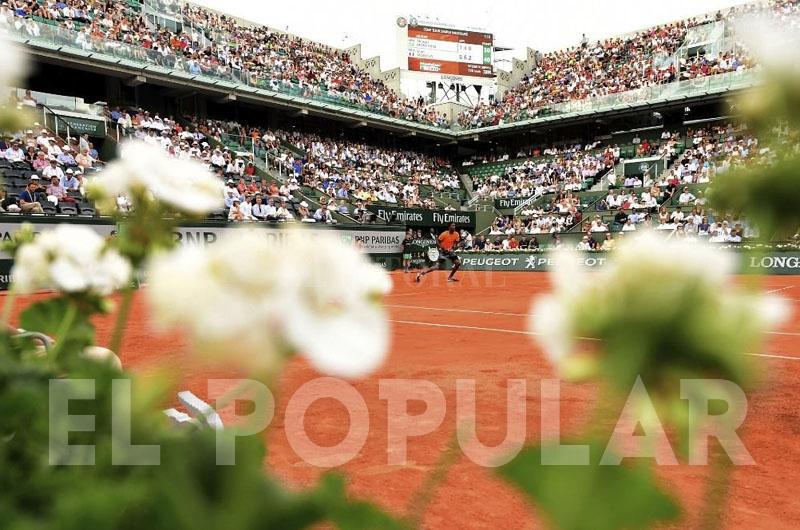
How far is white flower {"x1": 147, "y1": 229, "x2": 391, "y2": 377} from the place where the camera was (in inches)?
14.6

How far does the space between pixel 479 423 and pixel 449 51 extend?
38987 millimetres

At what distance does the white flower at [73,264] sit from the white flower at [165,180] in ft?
0.32

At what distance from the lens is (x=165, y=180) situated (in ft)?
1.85

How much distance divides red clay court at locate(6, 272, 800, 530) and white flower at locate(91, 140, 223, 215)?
14 centimetres

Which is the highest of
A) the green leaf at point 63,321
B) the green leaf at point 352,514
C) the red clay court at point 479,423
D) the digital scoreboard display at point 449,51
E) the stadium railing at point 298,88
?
the digital scoreboard display at point 449,51

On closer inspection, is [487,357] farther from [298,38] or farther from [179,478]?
[298,38]

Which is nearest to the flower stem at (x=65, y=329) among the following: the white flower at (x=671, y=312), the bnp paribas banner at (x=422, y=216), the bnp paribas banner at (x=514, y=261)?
the white flower at (x=671, y=312)

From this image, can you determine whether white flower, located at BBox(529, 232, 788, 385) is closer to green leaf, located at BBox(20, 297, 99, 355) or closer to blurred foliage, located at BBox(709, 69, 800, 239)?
blurred foliage, located at BBox(709, 69, 800, 239)

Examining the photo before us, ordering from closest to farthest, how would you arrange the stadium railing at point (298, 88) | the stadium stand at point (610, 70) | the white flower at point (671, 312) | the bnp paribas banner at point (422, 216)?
the white flower at point (671, 312), the stadium railing at point (298, 88), the bnp paribas banner at point (422, 216), the stadium stand at point (610, 70)

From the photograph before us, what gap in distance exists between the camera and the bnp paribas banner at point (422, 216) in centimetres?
2336

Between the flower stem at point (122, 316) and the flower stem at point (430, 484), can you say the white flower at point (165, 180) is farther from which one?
the flower stem at point (430, 484)

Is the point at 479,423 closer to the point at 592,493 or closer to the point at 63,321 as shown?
the point at 63,321

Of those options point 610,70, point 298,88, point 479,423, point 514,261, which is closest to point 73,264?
point 479,423

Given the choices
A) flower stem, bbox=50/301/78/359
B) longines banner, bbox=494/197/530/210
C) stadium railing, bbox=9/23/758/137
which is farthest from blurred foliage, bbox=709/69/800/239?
longines banner, bbox=494/197/530/210
